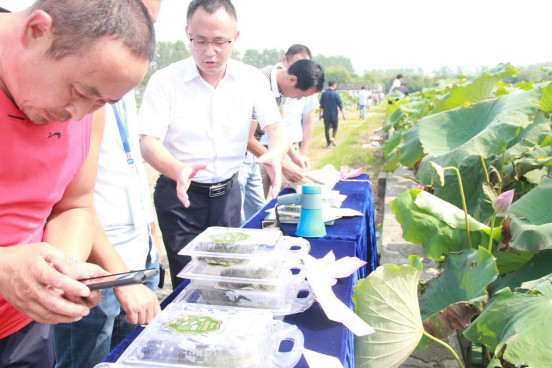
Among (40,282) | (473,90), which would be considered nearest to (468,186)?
(473,90)

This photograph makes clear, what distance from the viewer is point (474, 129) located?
2.20m

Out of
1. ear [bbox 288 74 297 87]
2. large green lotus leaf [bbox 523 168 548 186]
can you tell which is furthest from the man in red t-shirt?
ear [bbox 288 74 297 87]

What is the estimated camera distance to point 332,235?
5.67ft

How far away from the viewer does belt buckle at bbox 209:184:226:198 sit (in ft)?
7.00

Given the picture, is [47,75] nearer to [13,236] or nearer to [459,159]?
[13,236]

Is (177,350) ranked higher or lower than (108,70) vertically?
lower

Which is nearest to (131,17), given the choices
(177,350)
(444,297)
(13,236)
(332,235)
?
(13,236)

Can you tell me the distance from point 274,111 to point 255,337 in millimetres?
1551

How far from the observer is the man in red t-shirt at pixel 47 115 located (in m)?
0.78

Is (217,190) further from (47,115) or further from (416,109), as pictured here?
(416,109)

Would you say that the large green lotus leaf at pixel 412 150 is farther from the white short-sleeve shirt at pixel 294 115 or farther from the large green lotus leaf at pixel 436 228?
the white short-sleeve shirt at pixel 294 115

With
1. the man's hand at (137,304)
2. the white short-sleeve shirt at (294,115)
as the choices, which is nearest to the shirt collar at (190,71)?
the man's hand at (137,304)

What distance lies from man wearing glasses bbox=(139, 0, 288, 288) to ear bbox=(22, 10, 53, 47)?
1004mm

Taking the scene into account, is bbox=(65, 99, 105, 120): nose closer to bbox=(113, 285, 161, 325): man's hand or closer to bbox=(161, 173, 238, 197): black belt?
bbox=(113, 285, 161, 325): man's hand
